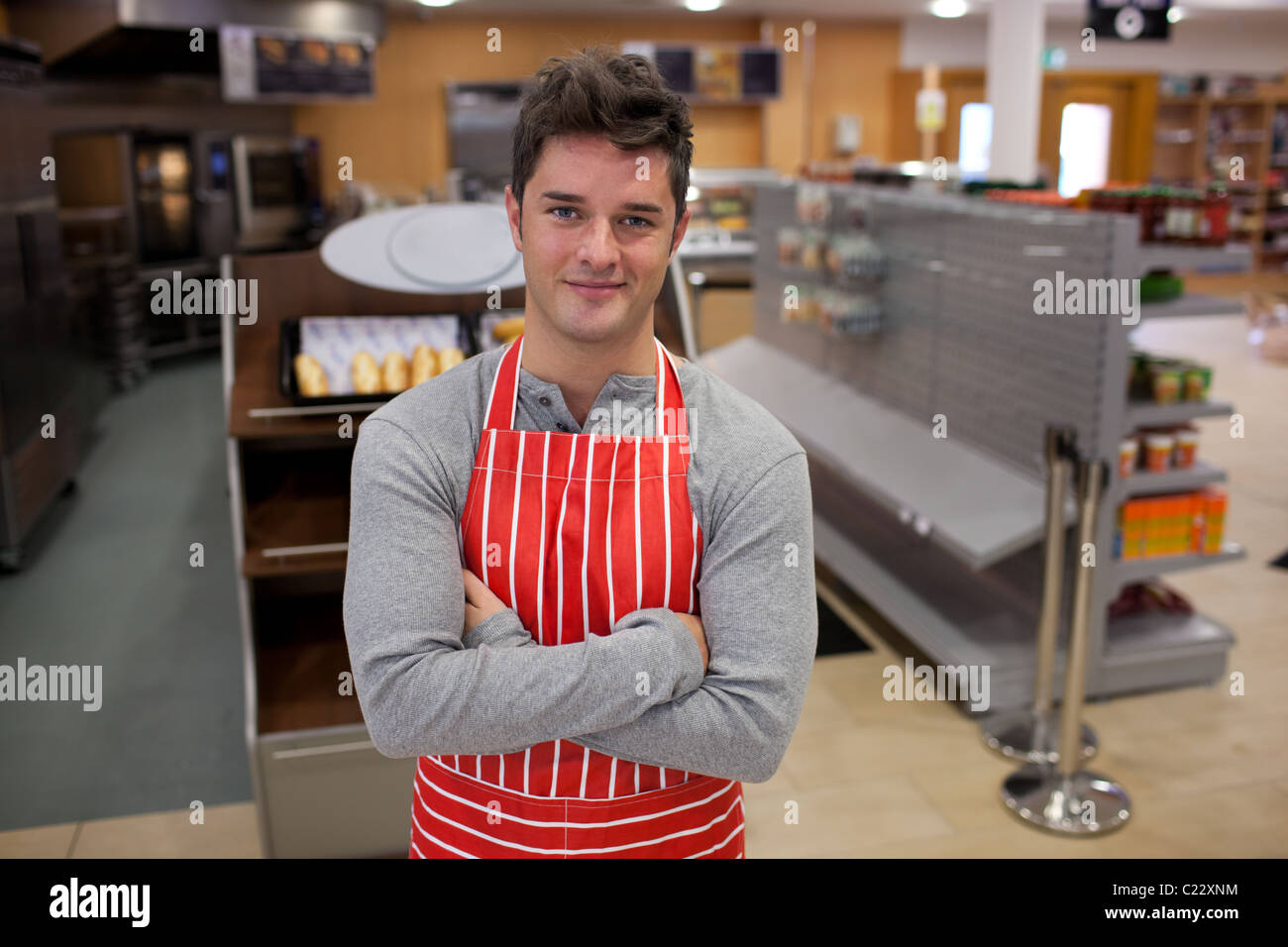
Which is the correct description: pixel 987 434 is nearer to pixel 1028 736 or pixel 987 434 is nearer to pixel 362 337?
pixel 1028 736

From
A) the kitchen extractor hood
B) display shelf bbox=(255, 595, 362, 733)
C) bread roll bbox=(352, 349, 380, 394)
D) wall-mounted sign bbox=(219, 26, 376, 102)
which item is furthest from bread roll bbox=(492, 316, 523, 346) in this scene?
wall-mounted sign bbox=(219, 26, 376, 102)

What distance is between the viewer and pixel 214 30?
29.8 ft

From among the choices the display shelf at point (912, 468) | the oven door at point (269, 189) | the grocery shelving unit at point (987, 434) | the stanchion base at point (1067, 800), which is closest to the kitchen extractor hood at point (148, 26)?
the oven door at point (269, 189)

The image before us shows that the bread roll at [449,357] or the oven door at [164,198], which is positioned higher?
the oven door at [164,198]

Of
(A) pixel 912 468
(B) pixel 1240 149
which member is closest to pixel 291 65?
(A) pixel 912 468

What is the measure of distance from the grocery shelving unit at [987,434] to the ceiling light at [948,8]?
8201 millimetres

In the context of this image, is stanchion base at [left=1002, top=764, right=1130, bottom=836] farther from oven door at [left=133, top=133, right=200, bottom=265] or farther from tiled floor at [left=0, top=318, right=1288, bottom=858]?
oven door at [left=133, top=133, right=200, bottom=265]

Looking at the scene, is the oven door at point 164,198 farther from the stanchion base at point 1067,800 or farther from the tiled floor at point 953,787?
the stanchion base at point 1067,800

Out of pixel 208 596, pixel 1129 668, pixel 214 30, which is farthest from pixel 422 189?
pixel 1129 668

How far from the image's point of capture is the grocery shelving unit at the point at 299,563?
8.63 feet

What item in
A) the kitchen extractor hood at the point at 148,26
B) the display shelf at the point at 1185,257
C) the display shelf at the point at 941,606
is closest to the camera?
the display shelf at the point at 1185,257

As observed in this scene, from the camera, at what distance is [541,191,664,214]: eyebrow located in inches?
49.0
